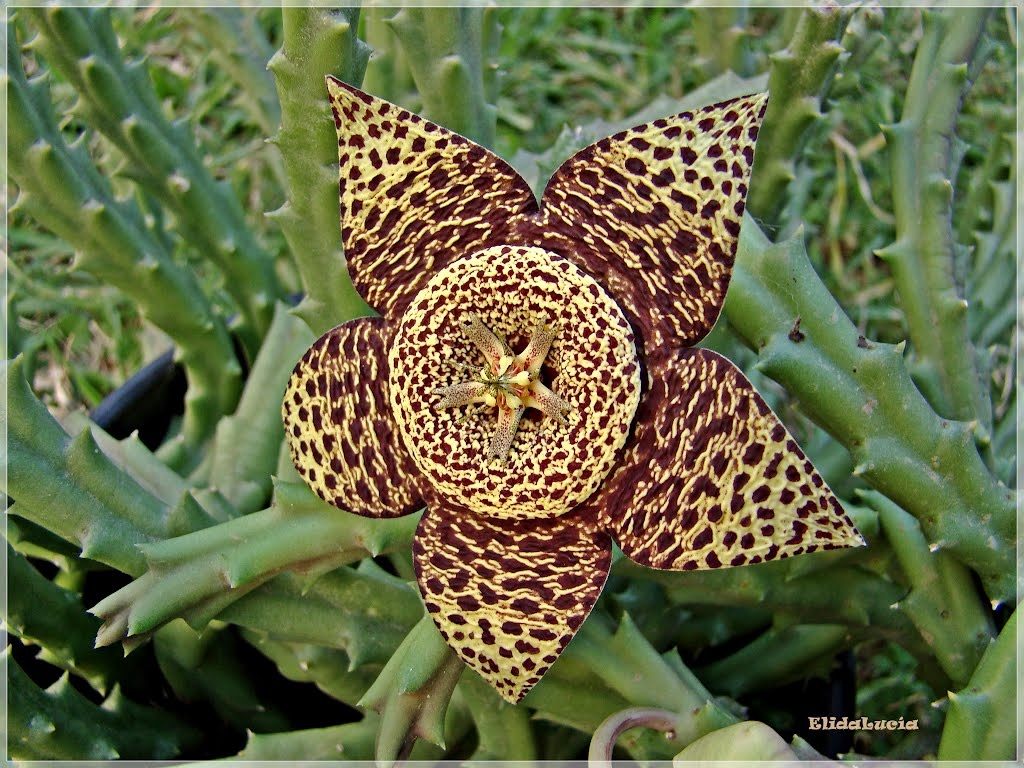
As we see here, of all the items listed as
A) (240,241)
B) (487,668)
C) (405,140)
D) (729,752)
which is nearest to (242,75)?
(240,241)

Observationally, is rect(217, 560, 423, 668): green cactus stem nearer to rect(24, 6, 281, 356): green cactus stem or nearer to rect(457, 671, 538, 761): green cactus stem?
rect(457, 671, 538, 761): green cactus stem

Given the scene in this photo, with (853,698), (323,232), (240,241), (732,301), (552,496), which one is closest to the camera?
(552,496)

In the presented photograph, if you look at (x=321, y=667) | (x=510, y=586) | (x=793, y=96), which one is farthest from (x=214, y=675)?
(x=793, y=96)

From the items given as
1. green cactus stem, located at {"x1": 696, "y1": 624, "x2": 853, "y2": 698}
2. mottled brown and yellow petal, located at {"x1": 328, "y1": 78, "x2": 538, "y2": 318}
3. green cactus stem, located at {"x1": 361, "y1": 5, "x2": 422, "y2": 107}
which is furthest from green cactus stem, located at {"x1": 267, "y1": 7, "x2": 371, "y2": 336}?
green cactus stem, located at {"x1": 696, "y1": 624, "x2": 853, "y2": 698}

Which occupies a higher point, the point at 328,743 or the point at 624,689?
the point at 624,689

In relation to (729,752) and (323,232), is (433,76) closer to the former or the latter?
(323,232)

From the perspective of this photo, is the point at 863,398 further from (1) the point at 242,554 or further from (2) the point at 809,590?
(1) the point at 242,554

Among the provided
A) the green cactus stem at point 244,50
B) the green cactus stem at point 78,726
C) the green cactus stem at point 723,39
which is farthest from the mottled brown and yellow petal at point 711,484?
the green cactus stem at point 244,50

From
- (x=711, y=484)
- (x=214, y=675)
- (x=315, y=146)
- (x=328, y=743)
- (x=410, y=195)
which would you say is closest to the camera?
(x=711, y=484)
